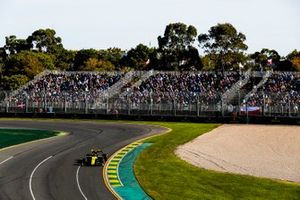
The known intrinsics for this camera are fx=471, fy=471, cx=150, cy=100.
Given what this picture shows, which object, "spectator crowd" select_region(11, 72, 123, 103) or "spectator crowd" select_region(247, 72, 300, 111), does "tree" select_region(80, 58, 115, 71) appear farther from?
"spectator crowd" select_region(247, 72, 300, 111)

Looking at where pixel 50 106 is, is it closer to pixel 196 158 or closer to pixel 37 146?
pixel 37 146

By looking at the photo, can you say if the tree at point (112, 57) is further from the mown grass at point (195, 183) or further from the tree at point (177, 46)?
the mown grass at point (195, 183)

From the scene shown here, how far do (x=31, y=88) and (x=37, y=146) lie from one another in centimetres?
4399

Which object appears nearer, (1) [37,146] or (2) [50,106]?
(1) [37,146]

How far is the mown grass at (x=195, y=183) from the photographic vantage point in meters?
27.2

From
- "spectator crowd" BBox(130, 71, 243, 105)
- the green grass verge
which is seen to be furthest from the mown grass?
"spectator crowd" BBox(130, 71, 243, 105)

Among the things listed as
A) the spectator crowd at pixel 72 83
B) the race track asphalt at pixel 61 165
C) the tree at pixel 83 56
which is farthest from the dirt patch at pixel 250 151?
the tree at pixel 83 56

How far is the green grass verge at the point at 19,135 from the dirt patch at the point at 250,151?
54.1ft

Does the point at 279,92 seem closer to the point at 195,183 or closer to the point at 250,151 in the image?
the point at 250,151

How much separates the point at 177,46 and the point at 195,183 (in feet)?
262

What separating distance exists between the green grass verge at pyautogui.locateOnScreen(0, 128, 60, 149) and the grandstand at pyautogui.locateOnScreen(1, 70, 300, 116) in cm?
1309

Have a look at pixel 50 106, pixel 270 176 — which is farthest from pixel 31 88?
pixel 270 176

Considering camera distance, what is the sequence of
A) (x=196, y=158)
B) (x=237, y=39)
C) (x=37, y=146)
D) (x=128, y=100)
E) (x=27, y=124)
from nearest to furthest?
(x=196, y=158), (x=37, y=146), (x=27, y=124), (x=128, y=100), (x=237, y=39)

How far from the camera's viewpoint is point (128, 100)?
6731cm
